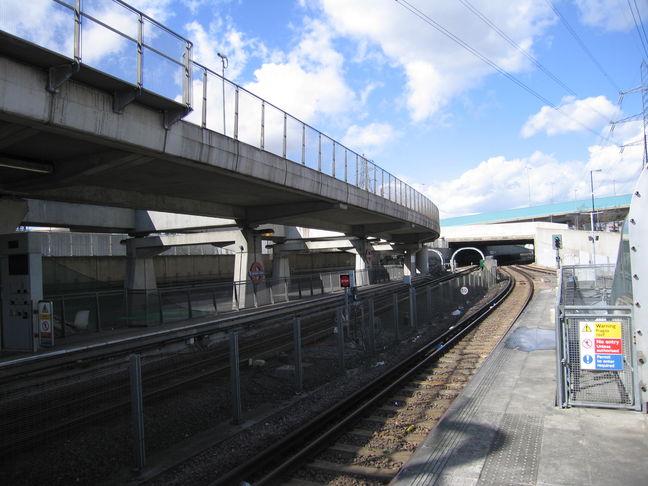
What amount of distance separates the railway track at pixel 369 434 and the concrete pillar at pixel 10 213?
12381mm

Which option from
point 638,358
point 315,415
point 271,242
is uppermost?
point 271,242

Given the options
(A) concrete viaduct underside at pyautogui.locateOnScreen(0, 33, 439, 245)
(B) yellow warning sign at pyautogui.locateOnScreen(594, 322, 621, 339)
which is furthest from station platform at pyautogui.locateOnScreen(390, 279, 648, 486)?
(A) concrete viaduct underside at pyautogui.locateOnScreen(0, 33, 439, 245)

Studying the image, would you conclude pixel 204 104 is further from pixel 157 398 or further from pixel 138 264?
pixel 138 264

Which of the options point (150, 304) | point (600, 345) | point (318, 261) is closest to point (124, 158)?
point (150, 304)

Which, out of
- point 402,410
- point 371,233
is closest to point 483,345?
point 402,410

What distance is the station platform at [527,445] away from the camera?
508 centimetres

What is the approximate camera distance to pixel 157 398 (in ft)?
23.8

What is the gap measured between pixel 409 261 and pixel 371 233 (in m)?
16.4

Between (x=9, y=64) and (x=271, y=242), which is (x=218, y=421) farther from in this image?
(x=271, y=242)

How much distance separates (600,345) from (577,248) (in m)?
53.9

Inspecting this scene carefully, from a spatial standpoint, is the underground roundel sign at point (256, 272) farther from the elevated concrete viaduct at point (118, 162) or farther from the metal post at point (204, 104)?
the metal post at point (204, 104)

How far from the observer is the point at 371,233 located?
135 ft

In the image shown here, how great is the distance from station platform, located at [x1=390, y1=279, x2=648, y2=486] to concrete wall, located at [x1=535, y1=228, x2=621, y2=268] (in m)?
30.7

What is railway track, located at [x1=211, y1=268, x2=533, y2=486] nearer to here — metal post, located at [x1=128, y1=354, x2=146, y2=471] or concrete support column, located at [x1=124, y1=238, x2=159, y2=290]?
metal post, located at [x1=128, y1=354, x2=146, y2=471]
